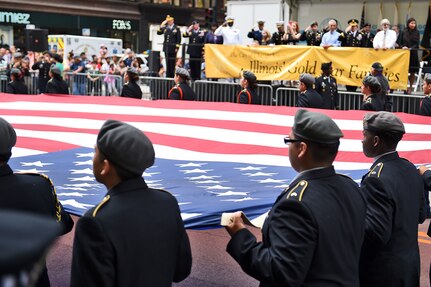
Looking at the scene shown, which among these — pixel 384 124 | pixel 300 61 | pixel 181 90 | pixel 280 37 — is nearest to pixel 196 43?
pixel 280 37

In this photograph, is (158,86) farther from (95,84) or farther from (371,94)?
(371,94)

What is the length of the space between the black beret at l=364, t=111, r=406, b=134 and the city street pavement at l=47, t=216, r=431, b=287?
2459 millimetres

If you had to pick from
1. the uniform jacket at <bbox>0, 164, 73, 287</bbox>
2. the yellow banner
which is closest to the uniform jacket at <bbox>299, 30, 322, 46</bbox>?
the yellow banner

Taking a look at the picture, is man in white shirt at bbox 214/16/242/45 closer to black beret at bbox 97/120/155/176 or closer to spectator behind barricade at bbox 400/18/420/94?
spectator behind barricade at bbox 400/18/420/94

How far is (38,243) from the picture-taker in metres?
0.96

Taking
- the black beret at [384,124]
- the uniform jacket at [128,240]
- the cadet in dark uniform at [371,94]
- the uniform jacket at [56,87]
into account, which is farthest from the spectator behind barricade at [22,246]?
the uniform jacket at [56,87]

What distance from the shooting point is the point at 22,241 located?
958 millimetres

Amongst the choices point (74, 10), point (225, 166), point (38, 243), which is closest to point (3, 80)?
point (225, 166)

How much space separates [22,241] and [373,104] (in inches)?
314

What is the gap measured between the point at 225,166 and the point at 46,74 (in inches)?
531

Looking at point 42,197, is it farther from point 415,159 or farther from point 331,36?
point 331,36

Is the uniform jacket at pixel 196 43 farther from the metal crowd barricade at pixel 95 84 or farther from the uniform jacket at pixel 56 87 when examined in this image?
the uniform jacket at pixel 56 87

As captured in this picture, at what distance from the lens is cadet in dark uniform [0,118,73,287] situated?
114 inches

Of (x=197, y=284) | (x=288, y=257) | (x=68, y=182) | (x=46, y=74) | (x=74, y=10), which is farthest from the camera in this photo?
(x=74, y=10)
